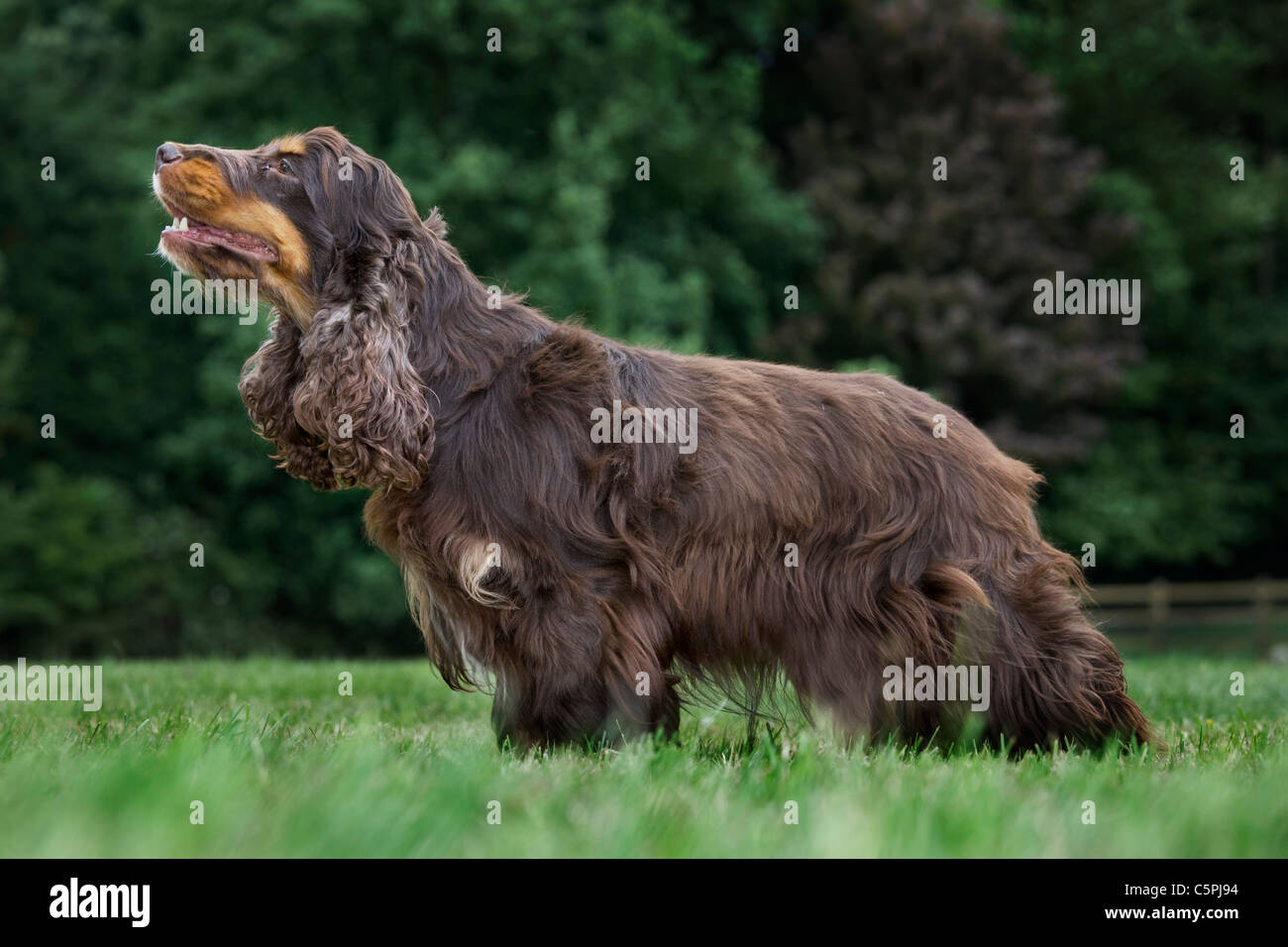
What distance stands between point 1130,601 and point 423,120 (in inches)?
482

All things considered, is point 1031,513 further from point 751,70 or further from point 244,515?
point 751,70

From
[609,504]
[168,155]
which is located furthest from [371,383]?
[168,155]

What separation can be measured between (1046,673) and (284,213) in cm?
292

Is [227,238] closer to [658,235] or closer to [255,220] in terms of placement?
[255,220]

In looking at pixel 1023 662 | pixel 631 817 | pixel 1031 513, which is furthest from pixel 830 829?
pixel 1031 513

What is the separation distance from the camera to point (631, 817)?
284 centimetres

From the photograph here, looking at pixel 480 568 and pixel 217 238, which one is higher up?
pixel 217 238

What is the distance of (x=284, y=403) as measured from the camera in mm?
4621

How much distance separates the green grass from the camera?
265 centimetres
